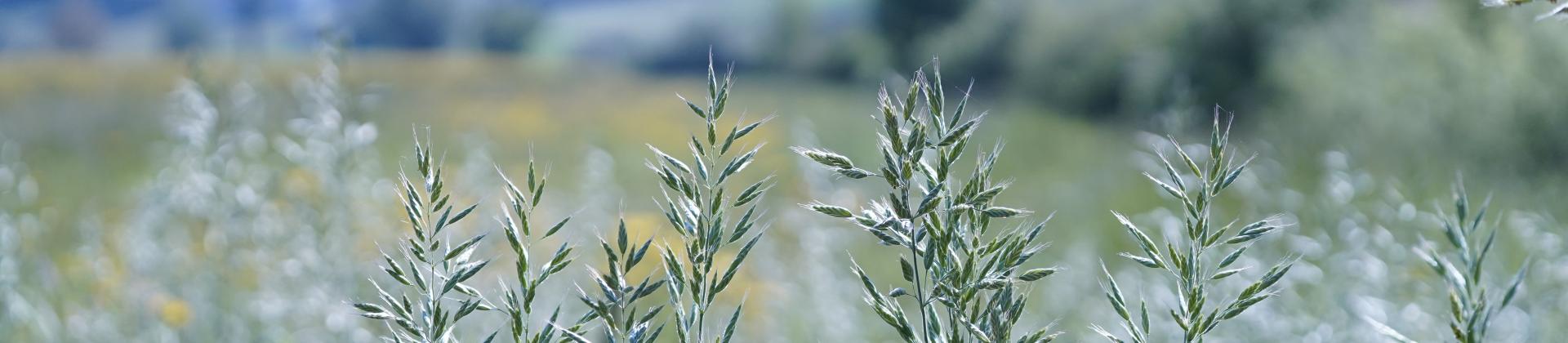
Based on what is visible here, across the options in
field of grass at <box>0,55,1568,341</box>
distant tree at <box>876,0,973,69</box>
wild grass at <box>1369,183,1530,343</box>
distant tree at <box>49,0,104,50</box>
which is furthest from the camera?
distant tree at <box>876,0,973,69</box>

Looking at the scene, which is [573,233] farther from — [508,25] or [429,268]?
[508,25]

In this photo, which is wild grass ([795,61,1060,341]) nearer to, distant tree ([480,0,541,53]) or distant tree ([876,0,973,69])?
distant tree ([480,0,541,53])

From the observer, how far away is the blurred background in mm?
2686

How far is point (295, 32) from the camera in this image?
11617 mm

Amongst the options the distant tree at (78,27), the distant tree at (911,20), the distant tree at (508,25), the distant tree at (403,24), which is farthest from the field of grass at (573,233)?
the distant tree at (911,20)

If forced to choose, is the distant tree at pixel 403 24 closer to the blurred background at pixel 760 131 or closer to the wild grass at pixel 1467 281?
the blurred background at pixel 760 131

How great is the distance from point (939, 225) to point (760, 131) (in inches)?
412

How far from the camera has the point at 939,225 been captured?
2.50 feet

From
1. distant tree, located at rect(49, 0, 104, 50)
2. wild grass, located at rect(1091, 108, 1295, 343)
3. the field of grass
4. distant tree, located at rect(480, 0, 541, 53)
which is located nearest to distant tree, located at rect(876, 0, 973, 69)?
distant tree, located at rect(480, 0, 541, 53)

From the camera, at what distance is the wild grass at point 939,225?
0.74 m

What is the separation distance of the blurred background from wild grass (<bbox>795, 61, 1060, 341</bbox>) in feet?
0.30

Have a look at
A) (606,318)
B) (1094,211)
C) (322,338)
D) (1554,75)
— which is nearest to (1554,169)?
(1554,75)

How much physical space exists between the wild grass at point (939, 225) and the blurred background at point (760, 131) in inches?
3.6

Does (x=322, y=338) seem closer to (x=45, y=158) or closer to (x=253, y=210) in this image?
(x=253, y=210)
